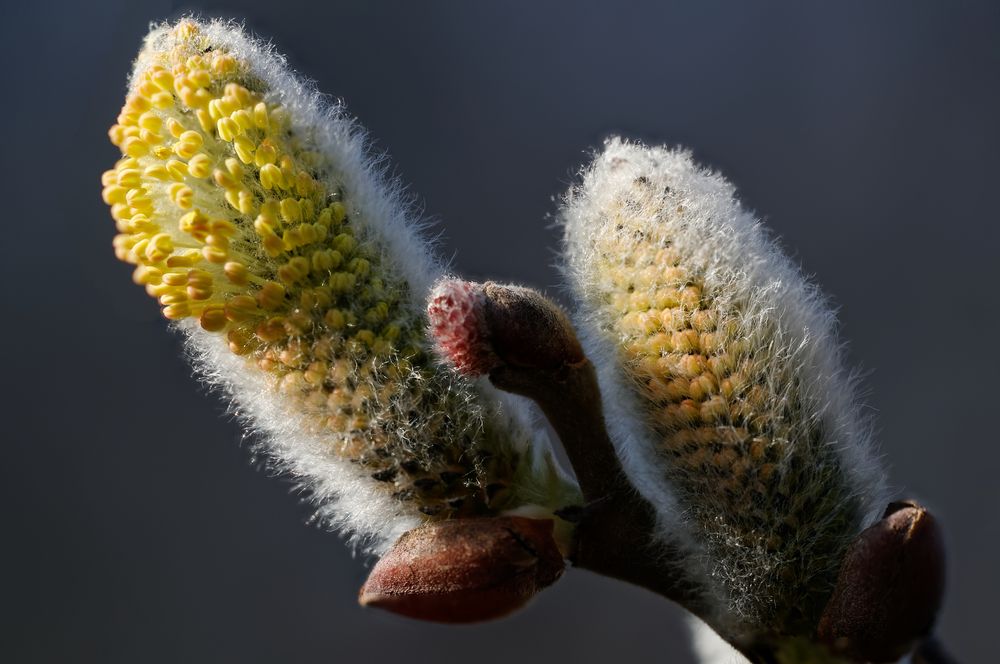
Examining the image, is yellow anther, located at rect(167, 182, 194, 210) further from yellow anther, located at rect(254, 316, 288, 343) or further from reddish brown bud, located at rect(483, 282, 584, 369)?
reddish brown bud, located at rect(483, 282, 584, 369)

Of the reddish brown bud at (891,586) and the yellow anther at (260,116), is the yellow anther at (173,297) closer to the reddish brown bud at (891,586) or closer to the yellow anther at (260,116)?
the yellow anther at (260,116)

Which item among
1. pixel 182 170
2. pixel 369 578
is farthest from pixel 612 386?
pixel 182 170

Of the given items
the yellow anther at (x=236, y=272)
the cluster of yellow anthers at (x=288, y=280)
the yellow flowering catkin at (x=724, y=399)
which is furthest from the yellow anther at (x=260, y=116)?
the yellow flowering catkin at (x=724, y=399)

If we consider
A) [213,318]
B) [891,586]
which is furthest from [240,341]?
[891,586]

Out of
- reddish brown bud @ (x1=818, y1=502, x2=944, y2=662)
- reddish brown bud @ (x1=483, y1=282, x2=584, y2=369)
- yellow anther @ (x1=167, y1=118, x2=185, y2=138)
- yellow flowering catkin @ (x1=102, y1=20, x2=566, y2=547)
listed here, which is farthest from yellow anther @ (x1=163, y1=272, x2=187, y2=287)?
reddish brown bud @ (x1=818, y1=502, x2=944, y2=662)

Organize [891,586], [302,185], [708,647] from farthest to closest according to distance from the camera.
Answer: [708,647]
[302,185]
[891,586]

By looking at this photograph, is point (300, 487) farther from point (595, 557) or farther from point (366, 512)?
point (595, 557)

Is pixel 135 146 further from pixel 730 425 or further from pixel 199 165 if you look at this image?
pixel 730 425
